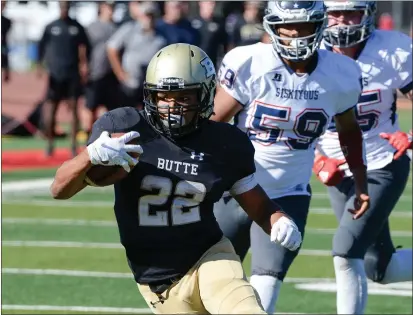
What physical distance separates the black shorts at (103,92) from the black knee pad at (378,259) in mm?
8583

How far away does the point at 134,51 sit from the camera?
14.8 m

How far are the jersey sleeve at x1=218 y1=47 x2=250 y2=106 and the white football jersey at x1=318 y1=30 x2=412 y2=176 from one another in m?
0.96

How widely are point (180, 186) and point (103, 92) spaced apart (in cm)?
1067

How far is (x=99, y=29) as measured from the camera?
16.3m

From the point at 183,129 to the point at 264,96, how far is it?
1099 mm

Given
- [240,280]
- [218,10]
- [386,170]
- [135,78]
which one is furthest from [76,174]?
[218,10]

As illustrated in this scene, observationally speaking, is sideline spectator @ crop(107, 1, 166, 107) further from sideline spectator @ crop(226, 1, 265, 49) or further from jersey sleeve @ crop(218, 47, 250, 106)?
jersey sleeve @ crop(218, 47, 250, 106)

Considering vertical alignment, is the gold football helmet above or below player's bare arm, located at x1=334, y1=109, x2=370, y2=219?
above

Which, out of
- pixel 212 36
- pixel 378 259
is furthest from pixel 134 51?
pixel 378 259

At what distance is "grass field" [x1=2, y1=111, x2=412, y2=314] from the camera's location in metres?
6.93

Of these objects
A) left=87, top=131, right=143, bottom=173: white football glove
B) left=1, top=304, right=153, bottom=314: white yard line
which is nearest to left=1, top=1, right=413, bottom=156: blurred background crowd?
left=1, top=304, right=153, bottom=314: white yard line

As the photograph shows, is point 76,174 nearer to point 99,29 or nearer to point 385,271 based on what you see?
point 385,271

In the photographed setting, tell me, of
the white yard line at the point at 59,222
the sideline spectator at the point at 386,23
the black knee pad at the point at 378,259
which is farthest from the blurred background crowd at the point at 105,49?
the sideline spectator at the point at 386,23

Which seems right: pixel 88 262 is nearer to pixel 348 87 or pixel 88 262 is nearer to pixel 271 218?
pixel 348 87
